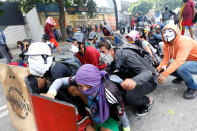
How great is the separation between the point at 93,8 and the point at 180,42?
62.1ft

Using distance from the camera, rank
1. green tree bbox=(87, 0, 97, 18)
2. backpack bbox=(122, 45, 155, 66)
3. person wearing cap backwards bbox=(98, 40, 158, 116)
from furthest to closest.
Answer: green tree bbox=(87, 0, 97, 18) → backpack bbox=(122, 45, 155, 66) → person wearing cap backwards bbox=(98, 40, 158, 116)

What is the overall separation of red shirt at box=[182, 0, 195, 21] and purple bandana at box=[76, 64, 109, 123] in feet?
15.6

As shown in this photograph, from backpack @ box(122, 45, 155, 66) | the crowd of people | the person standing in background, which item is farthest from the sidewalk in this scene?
the person standing in background

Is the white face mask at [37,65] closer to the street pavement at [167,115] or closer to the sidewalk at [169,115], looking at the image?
the street pavement at [167,115]

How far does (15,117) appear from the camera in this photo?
64.5 inches

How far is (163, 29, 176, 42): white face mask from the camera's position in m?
1.99

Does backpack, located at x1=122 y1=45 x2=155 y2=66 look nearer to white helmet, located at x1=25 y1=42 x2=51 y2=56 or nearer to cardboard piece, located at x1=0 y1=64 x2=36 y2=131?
white helmet, located at x1=25 y1=42 x2=51 y2=56

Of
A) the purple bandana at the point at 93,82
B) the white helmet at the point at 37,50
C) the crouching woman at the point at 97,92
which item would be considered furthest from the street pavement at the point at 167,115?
the white helmet at the point at 37,50

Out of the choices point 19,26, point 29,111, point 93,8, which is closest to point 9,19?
point 19,26

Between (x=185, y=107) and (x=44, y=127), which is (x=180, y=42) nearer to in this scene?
(x=185, y=107)

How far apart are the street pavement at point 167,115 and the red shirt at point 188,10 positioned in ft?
11.3

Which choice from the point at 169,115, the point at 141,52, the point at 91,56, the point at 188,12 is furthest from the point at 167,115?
the point at 188,12

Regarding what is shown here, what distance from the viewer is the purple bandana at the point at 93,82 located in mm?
1145

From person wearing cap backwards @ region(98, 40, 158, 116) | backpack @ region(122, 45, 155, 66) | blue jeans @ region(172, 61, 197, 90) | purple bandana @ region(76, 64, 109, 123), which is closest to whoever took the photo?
purple bandana @ region(76, 64, 109, 123)
